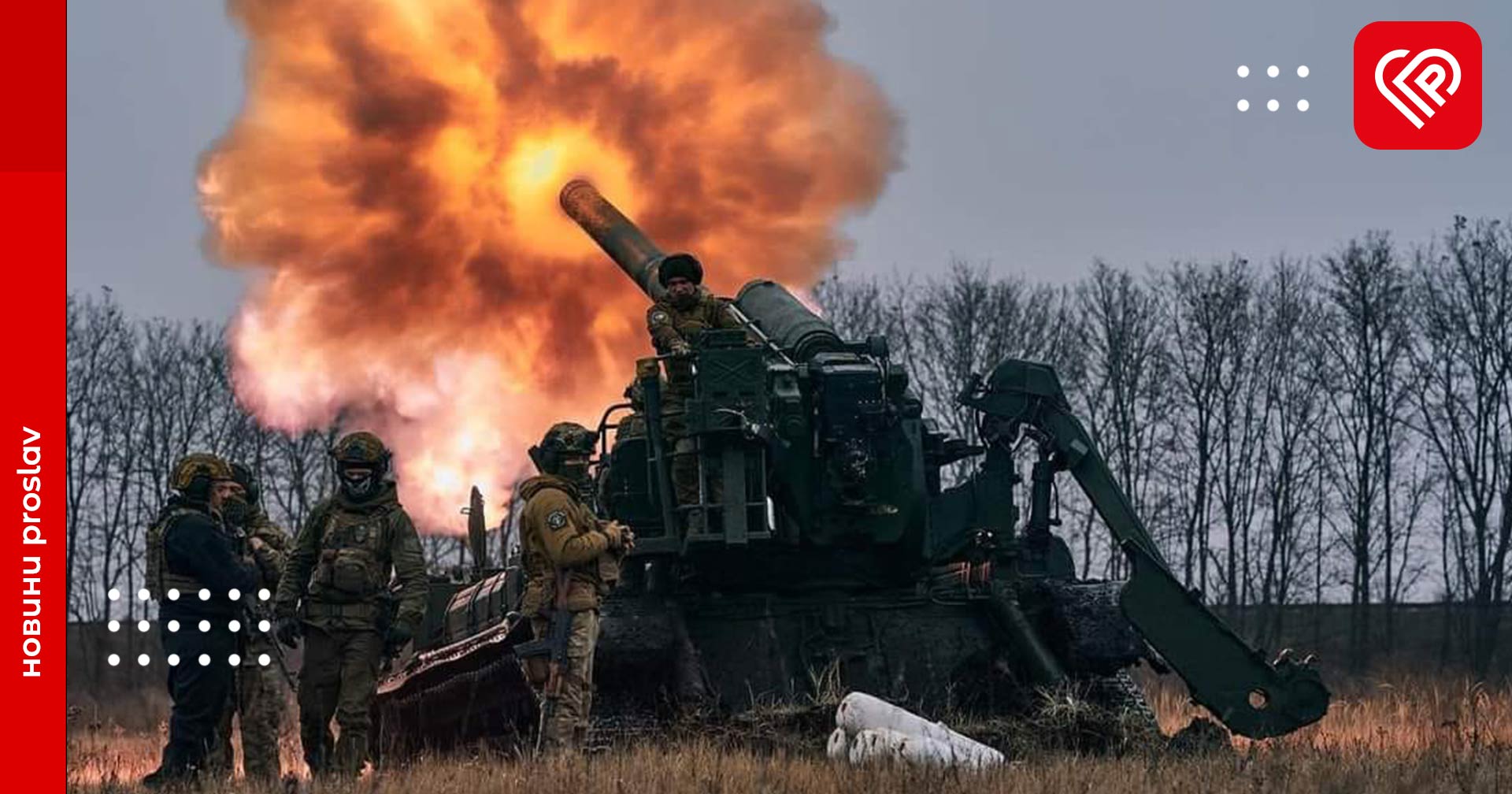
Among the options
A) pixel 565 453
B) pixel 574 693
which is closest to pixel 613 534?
pixel 565 453

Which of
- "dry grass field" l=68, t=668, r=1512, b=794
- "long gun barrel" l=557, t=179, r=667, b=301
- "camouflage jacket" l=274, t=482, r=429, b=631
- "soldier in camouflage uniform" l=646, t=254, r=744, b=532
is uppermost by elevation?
"long gun barrel" l=557, t=179, r=667, b=301

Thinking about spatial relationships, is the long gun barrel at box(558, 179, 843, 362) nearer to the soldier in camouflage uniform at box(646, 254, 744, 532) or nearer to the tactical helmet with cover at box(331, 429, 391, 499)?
the soldier in camouflage uniform at box(646, 254, 744, 532)

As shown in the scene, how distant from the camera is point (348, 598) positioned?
15414 mm

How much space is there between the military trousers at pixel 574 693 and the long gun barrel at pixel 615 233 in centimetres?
520

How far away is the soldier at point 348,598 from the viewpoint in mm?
15328

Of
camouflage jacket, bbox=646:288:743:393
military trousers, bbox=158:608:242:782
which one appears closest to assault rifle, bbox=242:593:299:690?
military trousers, bbox=158:608:242:782

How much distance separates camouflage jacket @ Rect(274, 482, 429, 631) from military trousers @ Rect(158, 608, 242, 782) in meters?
0.51

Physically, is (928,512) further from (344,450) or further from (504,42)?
(504,42)

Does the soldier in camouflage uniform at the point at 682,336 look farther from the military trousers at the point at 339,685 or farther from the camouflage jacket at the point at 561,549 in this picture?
the military trousers at the point at 339,685

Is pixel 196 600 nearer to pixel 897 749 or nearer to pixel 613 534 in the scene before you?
pixel 613 534

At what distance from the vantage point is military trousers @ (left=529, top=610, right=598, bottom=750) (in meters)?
15.6

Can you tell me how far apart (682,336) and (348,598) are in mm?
3880

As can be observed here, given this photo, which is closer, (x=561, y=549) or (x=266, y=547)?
(x=561, y=549)

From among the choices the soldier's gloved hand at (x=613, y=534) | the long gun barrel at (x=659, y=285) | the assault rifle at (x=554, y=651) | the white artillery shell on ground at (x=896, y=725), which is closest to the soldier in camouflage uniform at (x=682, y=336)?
the long gun barrel at (x=659, y=285)
